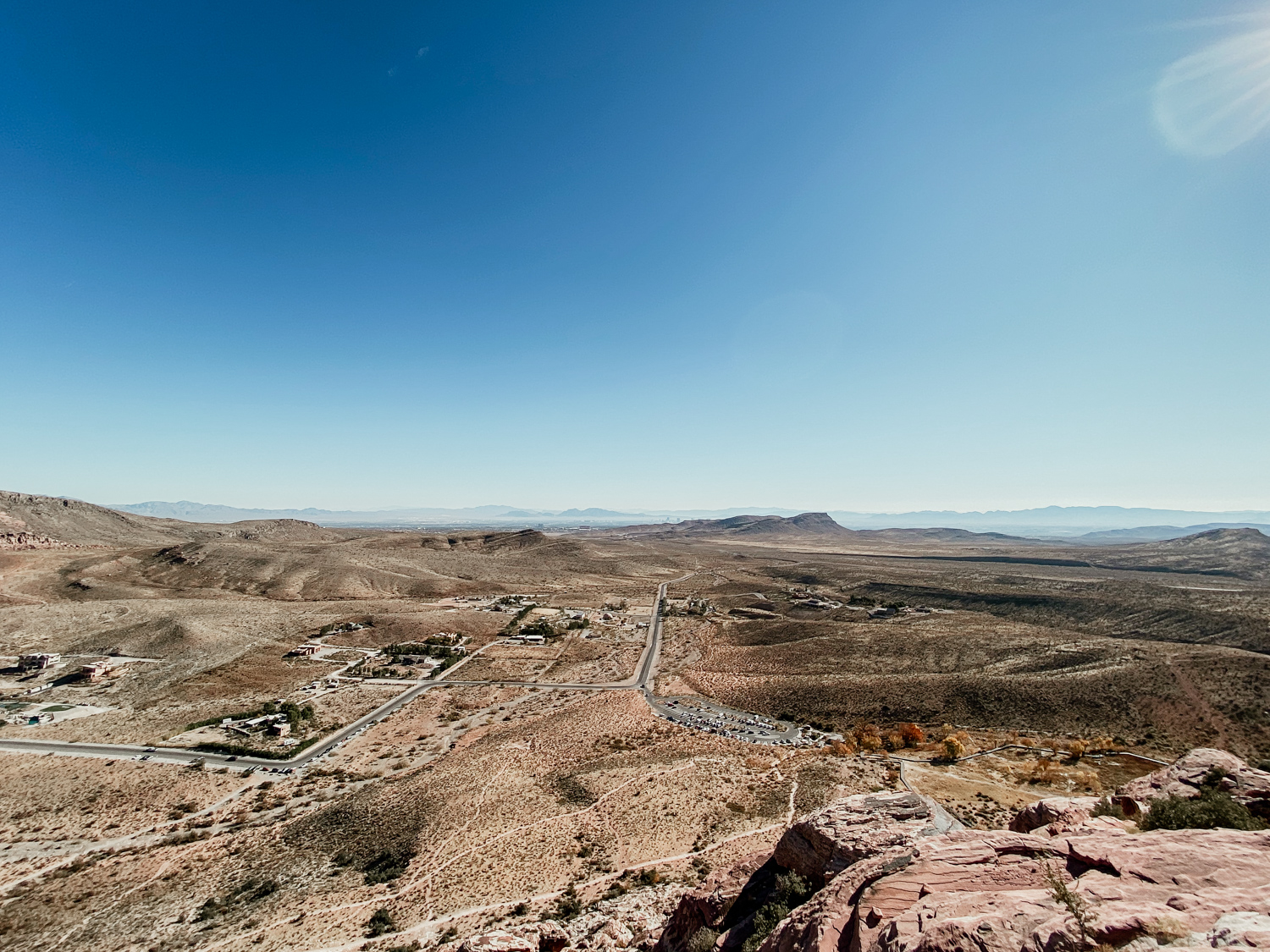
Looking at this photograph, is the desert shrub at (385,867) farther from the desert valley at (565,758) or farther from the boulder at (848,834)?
the boulder at (848,834)

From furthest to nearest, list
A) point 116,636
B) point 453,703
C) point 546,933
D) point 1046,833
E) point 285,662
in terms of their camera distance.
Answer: point 116,636
point 285,662
point 453,703
point 546,933
point 1046,833

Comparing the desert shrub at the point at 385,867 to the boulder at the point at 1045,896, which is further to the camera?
the desert shrub at the point at 385,867

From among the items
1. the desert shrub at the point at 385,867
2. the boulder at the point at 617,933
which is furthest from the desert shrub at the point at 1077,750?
the desert shrub at the point at 385,867

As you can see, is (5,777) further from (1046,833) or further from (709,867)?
(1046,833)

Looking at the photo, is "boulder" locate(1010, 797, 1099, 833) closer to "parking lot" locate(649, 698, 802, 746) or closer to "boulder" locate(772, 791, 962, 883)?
"boulder" locate(772, 791, 962, 883)

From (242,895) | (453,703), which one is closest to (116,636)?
(453,703)

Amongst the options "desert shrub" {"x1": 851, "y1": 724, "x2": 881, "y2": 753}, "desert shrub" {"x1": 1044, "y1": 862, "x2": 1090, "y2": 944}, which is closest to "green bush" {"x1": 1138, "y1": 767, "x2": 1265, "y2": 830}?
"desert shrub" {"x1": 1044, "y1": 862, "x2": 1090, "y2": 944}

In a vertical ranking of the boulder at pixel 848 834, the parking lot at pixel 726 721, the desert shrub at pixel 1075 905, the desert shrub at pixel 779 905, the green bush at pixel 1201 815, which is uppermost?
the desert shrub at pixel 1075 905
